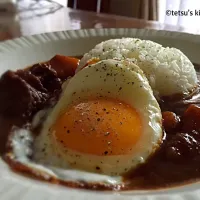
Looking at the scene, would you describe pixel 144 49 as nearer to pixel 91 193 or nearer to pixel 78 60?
pixel 78 60

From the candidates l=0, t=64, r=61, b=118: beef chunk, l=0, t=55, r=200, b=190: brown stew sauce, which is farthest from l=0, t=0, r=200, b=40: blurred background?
l=0, t=55, r=200, b=190: brown stew sauce

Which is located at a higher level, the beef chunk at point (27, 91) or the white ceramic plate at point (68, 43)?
the white ceramic plate at point (68, 43)

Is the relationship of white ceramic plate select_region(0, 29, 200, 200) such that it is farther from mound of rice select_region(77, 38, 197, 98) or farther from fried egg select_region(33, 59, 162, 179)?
fried egg select_region(33, 59, 162, 179)

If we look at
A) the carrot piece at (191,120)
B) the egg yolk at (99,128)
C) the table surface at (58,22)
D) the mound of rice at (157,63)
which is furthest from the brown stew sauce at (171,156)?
the table surface at (58,22)

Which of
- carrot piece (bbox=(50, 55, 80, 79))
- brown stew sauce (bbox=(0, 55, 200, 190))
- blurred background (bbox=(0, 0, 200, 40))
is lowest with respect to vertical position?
brown stew sauce (bbox=(0, 55, 200, 190))

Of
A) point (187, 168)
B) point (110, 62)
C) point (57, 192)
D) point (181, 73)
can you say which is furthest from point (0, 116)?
point (181, 73)

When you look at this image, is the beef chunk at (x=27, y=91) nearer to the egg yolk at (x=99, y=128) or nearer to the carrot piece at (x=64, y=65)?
the carrot piece at (x=64, y=65)

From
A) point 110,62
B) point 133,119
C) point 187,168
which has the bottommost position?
point 187,168
